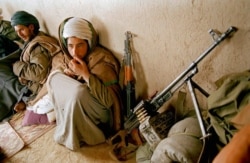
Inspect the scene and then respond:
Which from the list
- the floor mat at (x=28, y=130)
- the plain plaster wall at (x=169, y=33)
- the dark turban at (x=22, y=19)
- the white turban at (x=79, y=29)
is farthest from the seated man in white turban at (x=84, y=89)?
the dark turban at (x=22, y=19)

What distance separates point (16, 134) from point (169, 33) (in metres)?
1.39

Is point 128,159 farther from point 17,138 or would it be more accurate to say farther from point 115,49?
point 17,138

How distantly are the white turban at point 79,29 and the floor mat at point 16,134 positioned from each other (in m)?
0.76

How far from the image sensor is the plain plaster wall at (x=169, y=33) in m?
1.12

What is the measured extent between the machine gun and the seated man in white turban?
156mm

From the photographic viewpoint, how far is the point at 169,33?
1361 millimetres

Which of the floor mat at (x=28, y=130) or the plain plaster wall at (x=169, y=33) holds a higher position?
the plain plaster wall at (x=169, y=33)

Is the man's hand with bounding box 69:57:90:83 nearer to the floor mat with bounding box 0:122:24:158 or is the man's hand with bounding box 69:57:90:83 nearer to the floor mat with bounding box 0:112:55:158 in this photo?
the floor mat with bounding box 0:112:55:158

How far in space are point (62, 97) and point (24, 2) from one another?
125 centimetres

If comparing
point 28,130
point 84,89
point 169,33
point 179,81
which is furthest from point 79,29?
point 28,130

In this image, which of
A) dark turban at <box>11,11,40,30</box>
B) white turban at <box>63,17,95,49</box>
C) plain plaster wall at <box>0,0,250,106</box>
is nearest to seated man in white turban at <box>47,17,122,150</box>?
white turban at <box>63,17,95,49</box>

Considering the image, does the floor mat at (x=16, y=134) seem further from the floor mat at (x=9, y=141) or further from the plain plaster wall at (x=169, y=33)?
the plain plaster wall at (x=169, y=33)

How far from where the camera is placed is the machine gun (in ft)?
3.70

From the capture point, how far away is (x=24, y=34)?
6.94 ft
